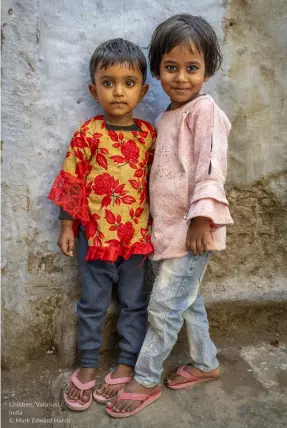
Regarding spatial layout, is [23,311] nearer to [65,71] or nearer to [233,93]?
[65,71]

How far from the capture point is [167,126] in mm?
2123

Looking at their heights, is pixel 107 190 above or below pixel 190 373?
above

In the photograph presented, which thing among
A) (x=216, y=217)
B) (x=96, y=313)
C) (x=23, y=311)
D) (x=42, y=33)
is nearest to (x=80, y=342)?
(x=96, y=313)

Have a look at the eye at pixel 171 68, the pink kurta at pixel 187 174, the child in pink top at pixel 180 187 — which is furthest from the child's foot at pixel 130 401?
the eye at pixel 171 68

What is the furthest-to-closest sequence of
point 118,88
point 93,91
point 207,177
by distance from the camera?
point 93,91 → point 118,88 → point 207,177

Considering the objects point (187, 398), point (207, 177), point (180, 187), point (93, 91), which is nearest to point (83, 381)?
point (187, 398)

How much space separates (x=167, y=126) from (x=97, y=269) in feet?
2.24

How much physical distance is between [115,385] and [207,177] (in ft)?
3.38

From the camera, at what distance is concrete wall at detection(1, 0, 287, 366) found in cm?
214

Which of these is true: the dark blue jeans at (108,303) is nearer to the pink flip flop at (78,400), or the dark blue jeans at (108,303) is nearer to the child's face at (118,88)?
the pink flip flop at (78,400)

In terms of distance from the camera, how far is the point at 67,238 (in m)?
2.20

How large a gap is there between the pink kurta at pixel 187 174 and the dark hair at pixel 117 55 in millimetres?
251

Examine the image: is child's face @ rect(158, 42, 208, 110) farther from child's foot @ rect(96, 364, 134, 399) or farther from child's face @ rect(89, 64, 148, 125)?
child's foot @ rect(96, 364, 134, 399)

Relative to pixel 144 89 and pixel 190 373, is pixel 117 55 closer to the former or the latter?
pixel 144 89
